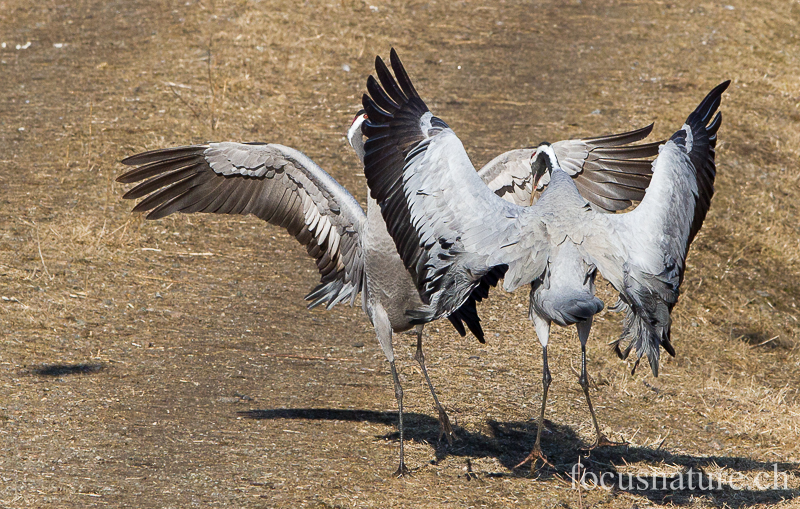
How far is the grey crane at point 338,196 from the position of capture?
5.60 m

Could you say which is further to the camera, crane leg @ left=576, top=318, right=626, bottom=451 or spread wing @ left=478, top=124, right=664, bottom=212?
spread wing @ left=478, top=124, right=664, bottom=212

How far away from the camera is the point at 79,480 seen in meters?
4.86

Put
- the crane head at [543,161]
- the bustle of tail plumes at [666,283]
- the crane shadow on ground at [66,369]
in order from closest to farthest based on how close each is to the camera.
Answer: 1. the bustle of tail plumes at [666,283]
2. the crane head at [543,161]
3. the crane shadow on ground at [66,369]

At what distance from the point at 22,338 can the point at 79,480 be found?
1.83m

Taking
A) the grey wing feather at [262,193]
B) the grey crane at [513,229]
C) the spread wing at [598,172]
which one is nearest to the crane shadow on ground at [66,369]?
the grey wing feather at [262,193]

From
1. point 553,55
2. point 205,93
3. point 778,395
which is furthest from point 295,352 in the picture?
point 553,55

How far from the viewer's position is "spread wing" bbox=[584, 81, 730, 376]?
497cm

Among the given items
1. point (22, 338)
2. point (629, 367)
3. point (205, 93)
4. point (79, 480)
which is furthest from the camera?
point (205, 93)

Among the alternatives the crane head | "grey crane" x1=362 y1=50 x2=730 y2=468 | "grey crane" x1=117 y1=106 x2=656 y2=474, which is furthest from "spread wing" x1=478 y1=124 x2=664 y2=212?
"grey crane" x1=362 y1=50 x2=730 y2=468

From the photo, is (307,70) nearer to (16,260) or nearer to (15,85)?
(15,85)

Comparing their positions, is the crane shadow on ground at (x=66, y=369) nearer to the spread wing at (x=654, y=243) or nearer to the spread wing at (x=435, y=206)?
the spread wing at (x=435, y=206)

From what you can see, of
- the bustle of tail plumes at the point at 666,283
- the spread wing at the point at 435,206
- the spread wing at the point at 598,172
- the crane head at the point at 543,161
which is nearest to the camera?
the spread wing at the point at 435,206

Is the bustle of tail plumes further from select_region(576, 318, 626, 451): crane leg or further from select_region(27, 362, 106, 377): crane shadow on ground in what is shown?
select_region(27, 362, 106, 377): crane shadow on ground

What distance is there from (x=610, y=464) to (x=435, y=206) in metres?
1.97
